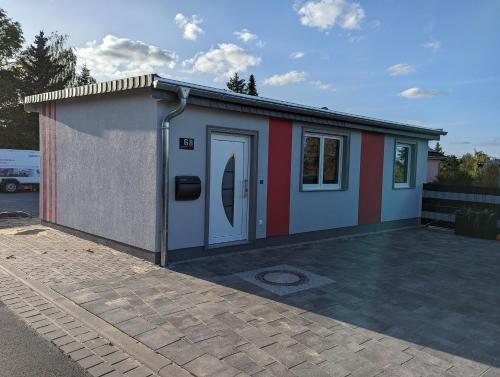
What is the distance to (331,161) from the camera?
31.2 feet

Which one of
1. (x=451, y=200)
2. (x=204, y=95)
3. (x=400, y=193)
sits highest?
(x=204, y=95)

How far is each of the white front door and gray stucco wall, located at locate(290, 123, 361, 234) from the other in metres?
1.25

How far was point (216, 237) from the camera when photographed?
733 centimetres

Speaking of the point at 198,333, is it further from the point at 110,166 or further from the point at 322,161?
the point at 322,161

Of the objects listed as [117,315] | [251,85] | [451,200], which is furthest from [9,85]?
[117,315]

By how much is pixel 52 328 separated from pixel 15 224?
7.15m

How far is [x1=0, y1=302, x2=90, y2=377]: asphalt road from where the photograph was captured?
10.8ft

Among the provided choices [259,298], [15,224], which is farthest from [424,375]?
[15,224]

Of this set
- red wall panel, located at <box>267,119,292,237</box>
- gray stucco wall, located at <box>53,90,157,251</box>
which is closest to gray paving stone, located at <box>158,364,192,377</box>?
gray stucco wall, located at <box>53,90,157,251</box>

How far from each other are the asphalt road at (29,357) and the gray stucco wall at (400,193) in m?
8.92

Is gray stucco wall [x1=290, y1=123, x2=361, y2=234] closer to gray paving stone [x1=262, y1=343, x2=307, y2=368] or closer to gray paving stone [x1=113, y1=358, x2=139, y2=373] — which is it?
gray paving stone [x1=262, y1=343, x2=307, y2=368]

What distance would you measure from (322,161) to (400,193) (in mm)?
3353

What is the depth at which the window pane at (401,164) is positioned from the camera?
11.4 m

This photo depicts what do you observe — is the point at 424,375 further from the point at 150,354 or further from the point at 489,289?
the point at 489,289
